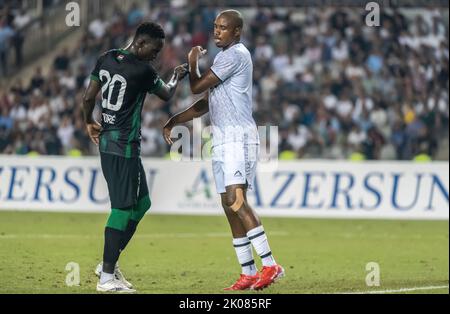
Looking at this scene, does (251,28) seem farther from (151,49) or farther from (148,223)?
(151,49)

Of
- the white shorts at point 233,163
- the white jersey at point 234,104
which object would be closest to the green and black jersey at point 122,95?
the white jersey at point 234,104

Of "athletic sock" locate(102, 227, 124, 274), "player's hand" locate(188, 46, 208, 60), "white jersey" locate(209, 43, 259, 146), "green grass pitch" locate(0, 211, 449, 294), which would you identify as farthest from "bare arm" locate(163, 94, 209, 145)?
"green grass pitch" locate(0, 211, 449, 294)

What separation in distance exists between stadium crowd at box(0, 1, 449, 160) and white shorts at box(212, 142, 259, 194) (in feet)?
40.8

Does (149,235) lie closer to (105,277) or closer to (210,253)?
(210,253)

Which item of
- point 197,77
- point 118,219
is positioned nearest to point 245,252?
point 118,219

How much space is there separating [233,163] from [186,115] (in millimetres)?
669

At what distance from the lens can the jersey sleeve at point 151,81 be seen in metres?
9.63

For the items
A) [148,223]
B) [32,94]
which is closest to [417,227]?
[148,223]

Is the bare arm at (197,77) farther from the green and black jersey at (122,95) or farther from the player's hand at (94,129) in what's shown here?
the player's hand at (94,129)

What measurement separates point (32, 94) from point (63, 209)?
6.39 m

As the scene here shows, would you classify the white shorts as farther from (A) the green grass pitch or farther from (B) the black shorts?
(A) the green grass pitch

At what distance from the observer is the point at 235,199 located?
9.88 metres

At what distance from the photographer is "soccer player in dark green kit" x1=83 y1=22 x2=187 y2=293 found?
9562mm

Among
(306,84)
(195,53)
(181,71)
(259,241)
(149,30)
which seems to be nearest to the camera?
(149,30)
